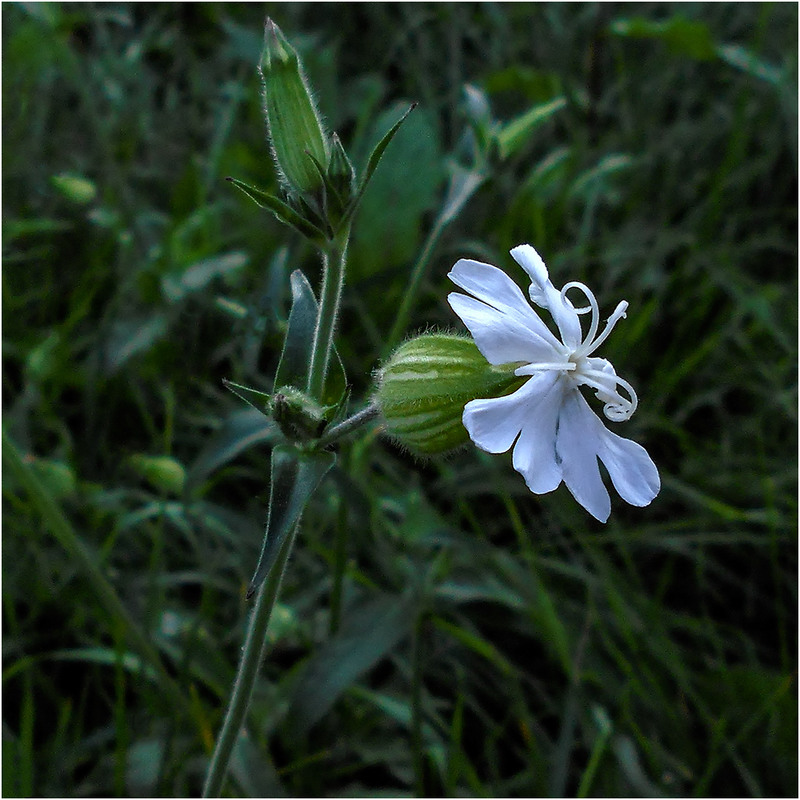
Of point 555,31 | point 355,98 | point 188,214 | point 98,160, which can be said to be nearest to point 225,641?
point 188,214

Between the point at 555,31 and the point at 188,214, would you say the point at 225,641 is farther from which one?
the point at 555,31

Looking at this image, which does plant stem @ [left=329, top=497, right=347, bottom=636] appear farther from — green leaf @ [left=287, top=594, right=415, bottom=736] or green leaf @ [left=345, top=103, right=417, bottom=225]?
green leaf @ [left=345, top=103, right=417, bottom=225]

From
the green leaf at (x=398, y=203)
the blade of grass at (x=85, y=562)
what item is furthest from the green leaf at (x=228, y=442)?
the green leaf at (x=398, y=203)

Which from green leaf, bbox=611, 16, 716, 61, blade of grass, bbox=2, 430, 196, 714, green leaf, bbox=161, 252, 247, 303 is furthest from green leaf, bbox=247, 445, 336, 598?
green leaf, bbox=611, 16, 716, 61

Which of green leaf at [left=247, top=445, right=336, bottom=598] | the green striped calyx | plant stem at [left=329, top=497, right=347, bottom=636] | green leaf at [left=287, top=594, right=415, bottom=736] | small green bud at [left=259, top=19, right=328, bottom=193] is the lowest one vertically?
green leaf at [left=287, top=594, right=415, bottom=736]

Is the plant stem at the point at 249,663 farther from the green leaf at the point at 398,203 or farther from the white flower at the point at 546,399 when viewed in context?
the green leaf at the point at 398,203
